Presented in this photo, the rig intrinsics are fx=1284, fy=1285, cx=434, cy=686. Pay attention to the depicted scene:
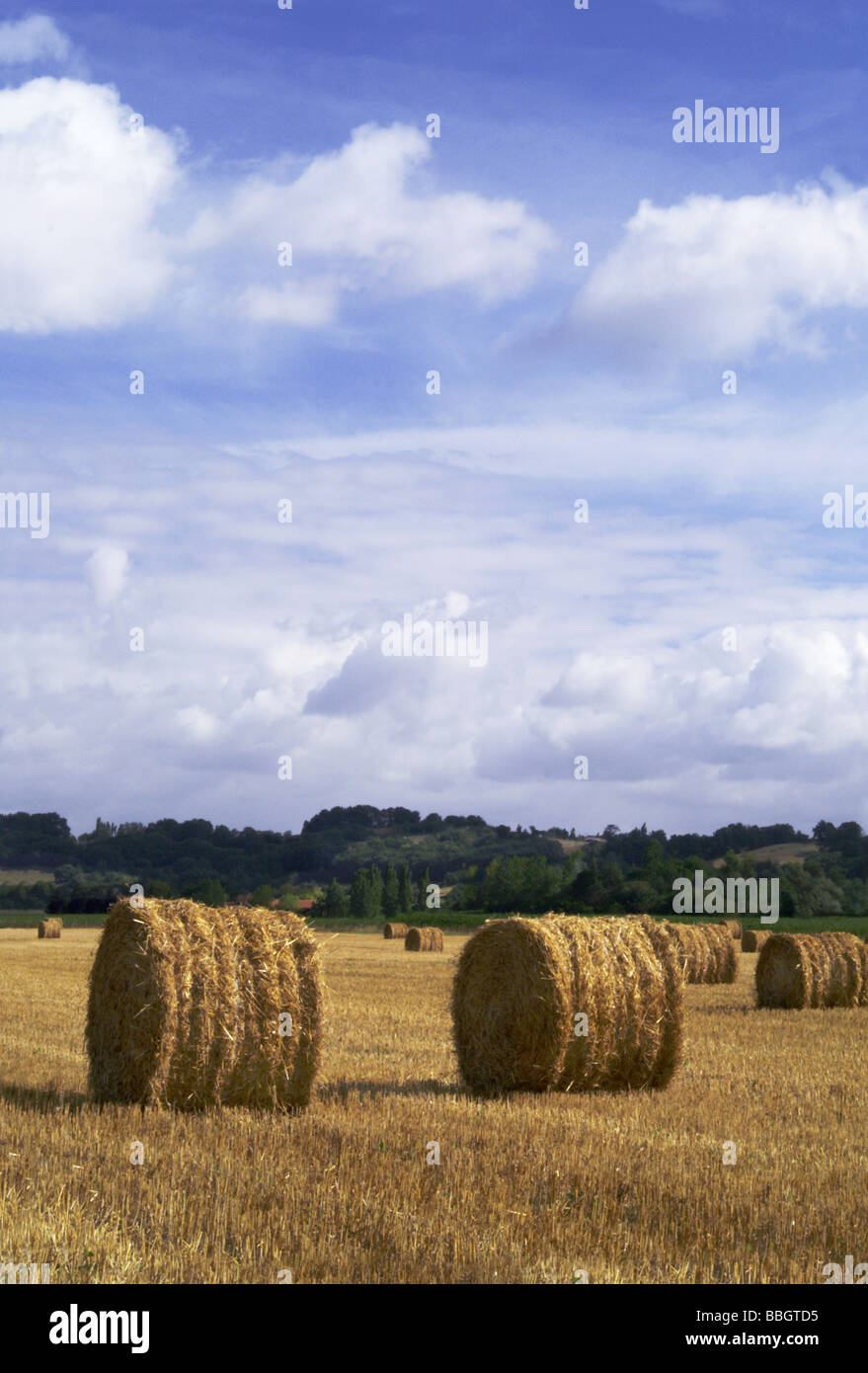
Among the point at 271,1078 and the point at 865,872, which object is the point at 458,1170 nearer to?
the point at 271,1078

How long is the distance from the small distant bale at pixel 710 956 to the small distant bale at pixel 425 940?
18.2 m

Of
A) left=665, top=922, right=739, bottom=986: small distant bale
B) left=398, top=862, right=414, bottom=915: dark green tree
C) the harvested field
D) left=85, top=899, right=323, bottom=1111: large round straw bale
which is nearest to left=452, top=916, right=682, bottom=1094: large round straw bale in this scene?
the harvested field

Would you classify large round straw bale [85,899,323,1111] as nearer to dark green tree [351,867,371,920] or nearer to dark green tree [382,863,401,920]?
dark green tree [351,867,371,920]

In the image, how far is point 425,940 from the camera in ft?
162

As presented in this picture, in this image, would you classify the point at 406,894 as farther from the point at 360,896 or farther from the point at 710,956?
the point at 710,956

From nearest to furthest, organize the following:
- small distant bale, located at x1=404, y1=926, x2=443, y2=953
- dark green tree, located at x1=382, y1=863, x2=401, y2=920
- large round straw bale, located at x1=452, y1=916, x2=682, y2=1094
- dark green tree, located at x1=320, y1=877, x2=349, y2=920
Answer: large round straw bale, located at x1=452, y1=916, x2=682, y2=1094 < small distant bale, located at x1=404, y1=926, x2=443, y2=953 < dark green tree, located at x1=320, y1=877, x2=349, y2=920 < dark green tree, located at x1=382, y1=863, x2=401, y2=920

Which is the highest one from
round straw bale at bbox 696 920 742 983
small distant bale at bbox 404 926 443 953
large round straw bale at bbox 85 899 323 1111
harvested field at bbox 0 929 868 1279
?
large round straw bale at bbox 85 899 323 1111

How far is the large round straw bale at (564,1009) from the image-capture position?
13305mm

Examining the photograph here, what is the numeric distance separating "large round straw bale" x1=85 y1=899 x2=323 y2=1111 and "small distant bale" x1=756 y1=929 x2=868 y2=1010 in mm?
14161

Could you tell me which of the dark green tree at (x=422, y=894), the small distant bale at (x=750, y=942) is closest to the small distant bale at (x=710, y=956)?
the small distant bale at (x=750, y=942)

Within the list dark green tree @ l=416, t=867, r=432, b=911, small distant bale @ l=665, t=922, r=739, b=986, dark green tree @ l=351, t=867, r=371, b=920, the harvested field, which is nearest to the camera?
the harvested field

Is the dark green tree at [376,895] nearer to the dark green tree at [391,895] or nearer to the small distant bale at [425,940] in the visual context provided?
the dark green tree at [391,895]

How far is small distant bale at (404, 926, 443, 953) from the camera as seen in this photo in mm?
49062
